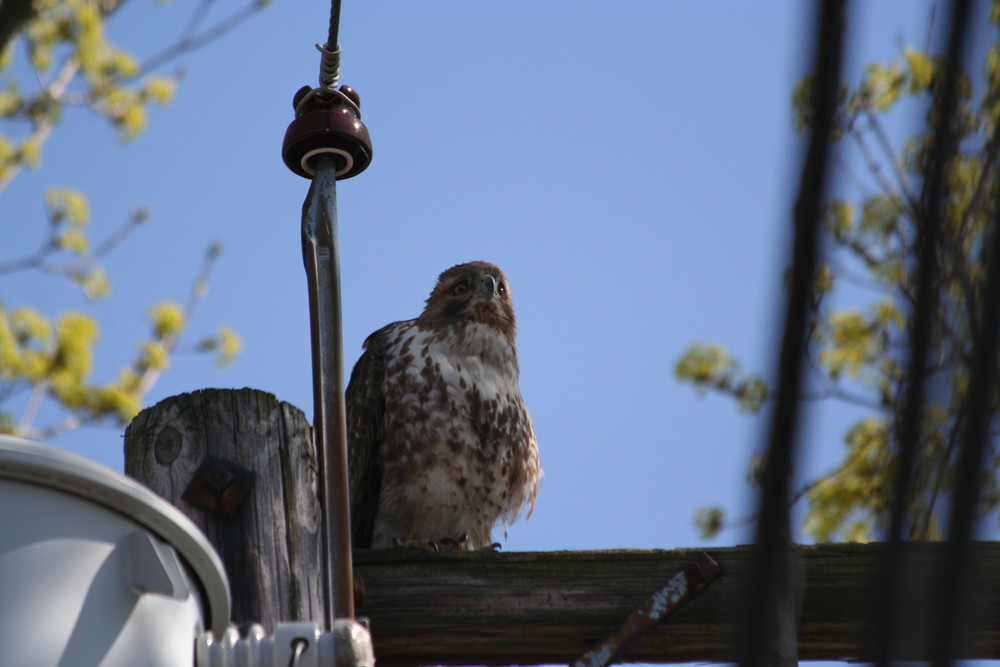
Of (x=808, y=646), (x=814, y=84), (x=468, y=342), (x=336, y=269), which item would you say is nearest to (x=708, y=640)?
(x=808, y=646)

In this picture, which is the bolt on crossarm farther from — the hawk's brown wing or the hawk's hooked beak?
the hawk's hooked beak

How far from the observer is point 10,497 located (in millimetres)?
1821

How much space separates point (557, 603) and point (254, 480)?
726 millimetres

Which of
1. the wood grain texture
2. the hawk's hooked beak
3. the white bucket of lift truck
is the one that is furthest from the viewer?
the hawk's hooked beak

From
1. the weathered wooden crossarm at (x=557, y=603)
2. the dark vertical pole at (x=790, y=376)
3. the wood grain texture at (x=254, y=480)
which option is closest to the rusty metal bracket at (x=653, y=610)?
the weathered wooden crossarm at (x=557, y=603)

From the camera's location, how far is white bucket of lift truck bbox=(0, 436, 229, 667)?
1.78 meters

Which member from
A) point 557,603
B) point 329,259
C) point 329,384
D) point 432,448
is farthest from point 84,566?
point 432,448

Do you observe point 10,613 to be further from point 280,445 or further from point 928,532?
point 928,532

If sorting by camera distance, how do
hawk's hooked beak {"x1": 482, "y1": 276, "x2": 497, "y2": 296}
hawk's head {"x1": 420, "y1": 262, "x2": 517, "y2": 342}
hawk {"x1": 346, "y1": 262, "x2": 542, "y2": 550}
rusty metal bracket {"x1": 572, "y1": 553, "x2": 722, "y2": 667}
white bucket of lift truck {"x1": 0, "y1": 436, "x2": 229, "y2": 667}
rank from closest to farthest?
white bucket of lift truck {"x1": 0, "y1": 436, "x2": 229, "y2": 667}
rusty metal bracket {"x1": 572, "y1": 553, "x2": 722, "y2": 667}
hawk {"x1": 346, "y1": 262, "x2": 542, "y2": 550}
hawk's head {"x1": 420, "y1": 262, "x2": 517, "y2": 342}
hawk's hooked beak {"x1": 482, "y1": 276, "x2": 497, "y2": 296}

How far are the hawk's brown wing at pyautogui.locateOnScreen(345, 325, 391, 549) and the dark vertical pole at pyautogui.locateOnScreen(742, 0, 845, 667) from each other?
12.5 ft

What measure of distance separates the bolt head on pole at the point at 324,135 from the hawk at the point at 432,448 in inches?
89.4

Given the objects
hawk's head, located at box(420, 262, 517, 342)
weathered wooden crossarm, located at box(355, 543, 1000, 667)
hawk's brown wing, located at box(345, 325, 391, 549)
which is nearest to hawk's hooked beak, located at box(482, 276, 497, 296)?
hawk's head, located at box(420, 262, 517, 342)

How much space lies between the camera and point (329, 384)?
2.30 metres

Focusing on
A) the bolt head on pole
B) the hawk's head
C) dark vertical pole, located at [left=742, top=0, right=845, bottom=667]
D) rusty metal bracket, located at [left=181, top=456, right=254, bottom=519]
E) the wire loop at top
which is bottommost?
dark vertical pole, located at [left=742, top=0, right=845, bottom=667]
